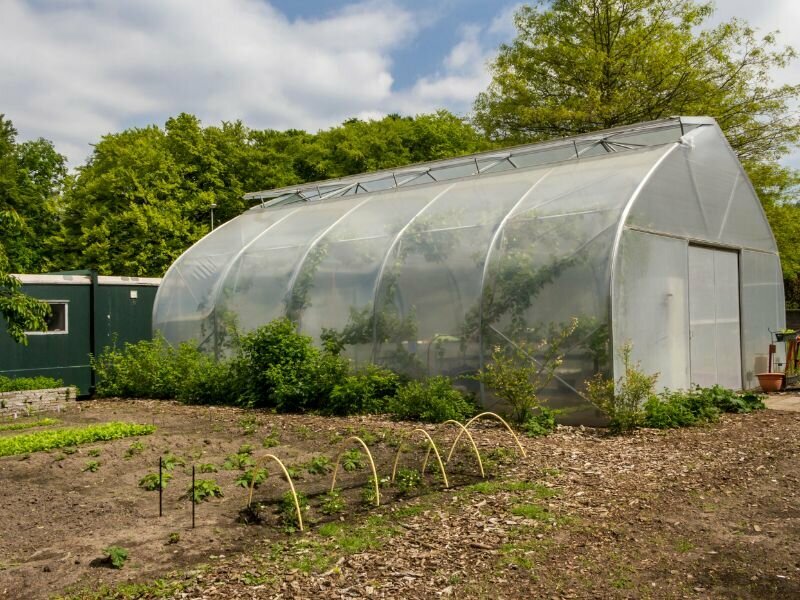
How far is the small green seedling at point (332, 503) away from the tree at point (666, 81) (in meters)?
17.0

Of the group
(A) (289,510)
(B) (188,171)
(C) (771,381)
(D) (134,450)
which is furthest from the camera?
(B) (188,171)

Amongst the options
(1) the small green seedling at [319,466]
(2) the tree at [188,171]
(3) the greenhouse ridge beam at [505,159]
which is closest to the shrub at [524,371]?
(1) the small green seedling at [319,466]

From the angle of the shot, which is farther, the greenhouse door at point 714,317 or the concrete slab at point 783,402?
the greenhouse door at point 714,317

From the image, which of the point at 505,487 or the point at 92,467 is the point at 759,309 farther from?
the point at 92,467

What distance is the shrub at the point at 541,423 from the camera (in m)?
10.1

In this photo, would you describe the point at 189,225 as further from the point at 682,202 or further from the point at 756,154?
the point at 682,202

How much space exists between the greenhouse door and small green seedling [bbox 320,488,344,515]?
7.58 meters

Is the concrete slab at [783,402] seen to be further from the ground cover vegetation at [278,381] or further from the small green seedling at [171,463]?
the small green seedling at [171,463]

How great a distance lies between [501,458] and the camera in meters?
8.43

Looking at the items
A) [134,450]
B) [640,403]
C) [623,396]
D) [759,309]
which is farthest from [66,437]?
[759,309]

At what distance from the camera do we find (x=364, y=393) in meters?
12.2

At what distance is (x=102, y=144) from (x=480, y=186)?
28759mm

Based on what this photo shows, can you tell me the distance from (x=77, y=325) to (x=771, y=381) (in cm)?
1469

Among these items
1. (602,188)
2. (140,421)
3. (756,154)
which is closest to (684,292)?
(602,188)
